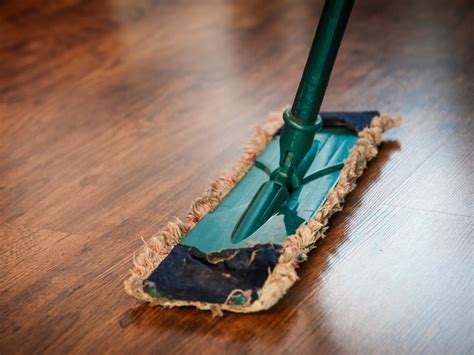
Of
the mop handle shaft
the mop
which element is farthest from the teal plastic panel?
the mop handle shaft

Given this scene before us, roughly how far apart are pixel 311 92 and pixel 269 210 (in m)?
0.19

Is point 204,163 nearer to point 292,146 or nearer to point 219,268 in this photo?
point 292,146

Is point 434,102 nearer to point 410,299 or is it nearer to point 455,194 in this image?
point 455,194

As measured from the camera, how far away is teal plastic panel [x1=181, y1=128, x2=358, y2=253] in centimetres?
113

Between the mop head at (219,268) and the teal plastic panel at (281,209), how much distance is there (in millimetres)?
15

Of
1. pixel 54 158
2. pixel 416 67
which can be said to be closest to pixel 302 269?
pixel 54 158

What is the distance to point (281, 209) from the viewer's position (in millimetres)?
1197

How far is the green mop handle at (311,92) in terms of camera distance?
1.20m

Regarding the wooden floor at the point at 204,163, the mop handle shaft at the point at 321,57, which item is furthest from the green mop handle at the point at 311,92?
the wooden floor at the point at 204,163

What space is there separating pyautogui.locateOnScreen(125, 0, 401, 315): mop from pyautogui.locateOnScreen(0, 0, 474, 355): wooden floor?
31 millimetres

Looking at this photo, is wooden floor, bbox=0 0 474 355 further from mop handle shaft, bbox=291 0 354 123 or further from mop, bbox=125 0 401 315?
mop handle shaft, bbox=291 0 354 123

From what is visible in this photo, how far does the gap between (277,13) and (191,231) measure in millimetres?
1153

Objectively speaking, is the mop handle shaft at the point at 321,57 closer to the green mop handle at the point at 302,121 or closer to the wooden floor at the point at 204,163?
the green mop handle at the point at 302,121

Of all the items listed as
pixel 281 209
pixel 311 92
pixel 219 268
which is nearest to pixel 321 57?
pixel 311 92
